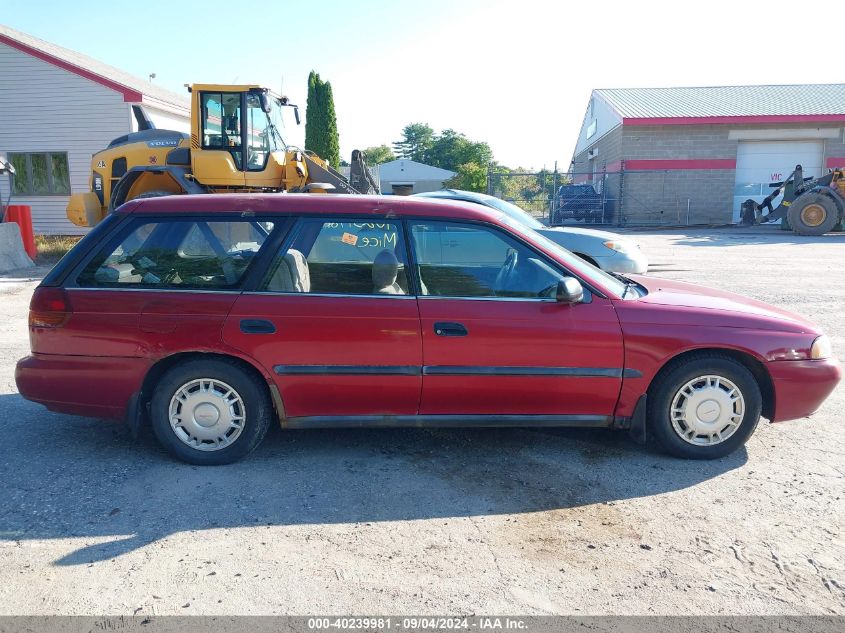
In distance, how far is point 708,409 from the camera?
13.0ft

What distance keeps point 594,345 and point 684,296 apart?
0.88 metres

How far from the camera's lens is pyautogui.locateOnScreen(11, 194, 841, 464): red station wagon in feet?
12.6

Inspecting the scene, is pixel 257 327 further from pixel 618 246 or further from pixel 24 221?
pixel 24 221

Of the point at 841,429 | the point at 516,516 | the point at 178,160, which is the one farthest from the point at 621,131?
the point at 516,516

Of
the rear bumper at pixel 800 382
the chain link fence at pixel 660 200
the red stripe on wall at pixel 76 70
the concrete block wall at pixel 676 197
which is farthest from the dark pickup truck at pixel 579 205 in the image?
the rear bumper at pixel 800 382

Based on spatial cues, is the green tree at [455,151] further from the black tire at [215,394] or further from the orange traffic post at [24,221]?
the black tire at [215,394]

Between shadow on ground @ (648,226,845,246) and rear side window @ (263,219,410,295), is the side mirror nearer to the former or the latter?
rear side window @ (263,219,410,295)

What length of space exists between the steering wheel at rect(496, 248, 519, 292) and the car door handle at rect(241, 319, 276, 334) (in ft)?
4.55

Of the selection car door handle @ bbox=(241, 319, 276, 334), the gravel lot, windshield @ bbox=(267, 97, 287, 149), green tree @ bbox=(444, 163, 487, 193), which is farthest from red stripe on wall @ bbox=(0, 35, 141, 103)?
green tree @ bbox=(444, 163, 487, 193)

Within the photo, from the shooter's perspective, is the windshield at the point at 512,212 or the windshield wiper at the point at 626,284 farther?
the windshield at the point at 512,212

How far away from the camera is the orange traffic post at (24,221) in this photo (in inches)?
542

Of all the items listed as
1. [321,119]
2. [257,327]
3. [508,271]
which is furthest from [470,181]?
[257,327]

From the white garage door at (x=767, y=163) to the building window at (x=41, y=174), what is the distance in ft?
82.4

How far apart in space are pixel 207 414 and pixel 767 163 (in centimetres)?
2893
